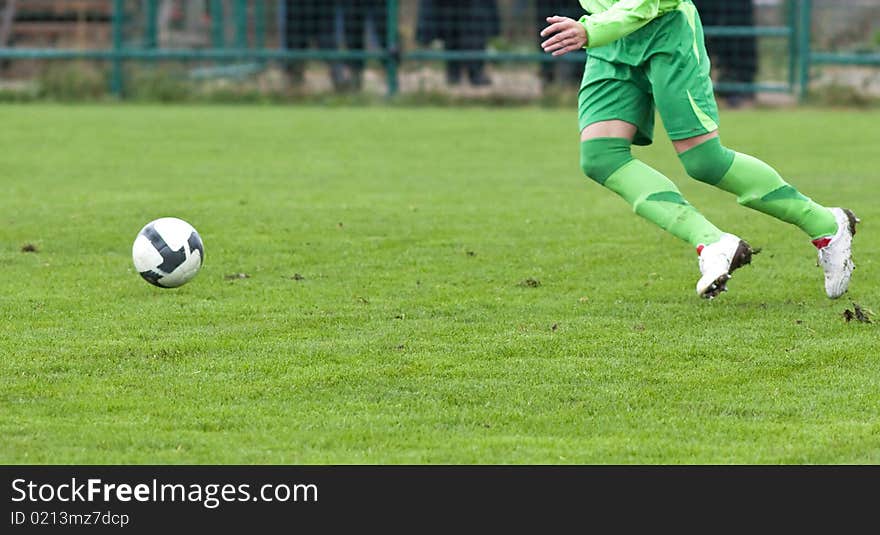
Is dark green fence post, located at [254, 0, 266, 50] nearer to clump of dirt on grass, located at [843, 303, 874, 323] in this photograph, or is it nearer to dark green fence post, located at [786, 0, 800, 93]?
dark green fence post, located at [786, 0, 800, 93]

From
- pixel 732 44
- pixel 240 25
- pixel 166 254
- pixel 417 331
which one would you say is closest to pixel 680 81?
pixel 417 331

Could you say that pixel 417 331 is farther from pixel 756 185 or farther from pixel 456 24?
pixel 456 24

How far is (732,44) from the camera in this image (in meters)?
20.1

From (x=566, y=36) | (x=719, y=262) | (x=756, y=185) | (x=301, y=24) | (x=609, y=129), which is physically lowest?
(x=301, y=24)

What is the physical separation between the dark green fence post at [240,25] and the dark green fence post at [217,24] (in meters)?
0.31

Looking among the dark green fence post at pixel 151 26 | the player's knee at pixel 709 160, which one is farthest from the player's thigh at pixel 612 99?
the dark green fence post at pixel 151 26

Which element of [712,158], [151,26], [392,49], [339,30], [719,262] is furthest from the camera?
[151,26]

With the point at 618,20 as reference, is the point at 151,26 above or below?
below

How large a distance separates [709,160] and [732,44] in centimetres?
1408

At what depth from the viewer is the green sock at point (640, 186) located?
255 inches
